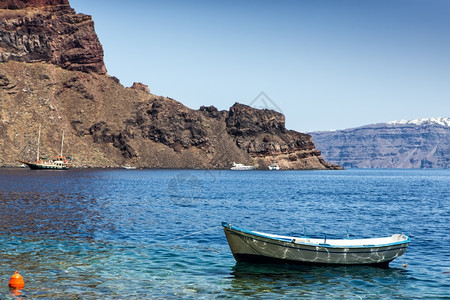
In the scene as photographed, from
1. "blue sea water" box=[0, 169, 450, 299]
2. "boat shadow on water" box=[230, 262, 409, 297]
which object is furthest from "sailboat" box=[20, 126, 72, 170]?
"boat shadow on water" box=[230, 262, 409, 297]

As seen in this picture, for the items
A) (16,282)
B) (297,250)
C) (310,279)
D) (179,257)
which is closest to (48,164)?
(179,257)

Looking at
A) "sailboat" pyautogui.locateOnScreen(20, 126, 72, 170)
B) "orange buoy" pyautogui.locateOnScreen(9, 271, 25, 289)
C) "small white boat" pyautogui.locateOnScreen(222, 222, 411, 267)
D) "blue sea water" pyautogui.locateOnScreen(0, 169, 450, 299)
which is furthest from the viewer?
"sailboat" pyautogui.locateOnScreen(20, 126, 72, 170)

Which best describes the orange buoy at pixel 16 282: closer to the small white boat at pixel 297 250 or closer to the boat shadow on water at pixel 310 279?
the boat shadow on water at pixel 310 279

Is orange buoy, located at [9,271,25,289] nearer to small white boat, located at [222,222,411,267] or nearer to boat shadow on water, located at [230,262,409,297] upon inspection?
boat shadow on water, located at [230,262,409,297]

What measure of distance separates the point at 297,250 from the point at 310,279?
6.94ft

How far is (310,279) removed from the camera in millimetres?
26375

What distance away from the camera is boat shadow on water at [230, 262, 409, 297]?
2429cm

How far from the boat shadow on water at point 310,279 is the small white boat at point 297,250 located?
472mm

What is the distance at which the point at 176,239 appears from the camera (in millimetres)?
37625

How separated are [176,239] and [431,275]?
63.8 ft

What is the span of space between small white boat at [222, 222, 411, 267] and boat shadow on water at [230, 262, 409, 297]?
472mm

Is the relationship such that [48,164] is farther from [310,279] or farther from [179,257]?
[310,279]

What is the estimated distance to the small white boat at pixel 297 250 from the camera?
27781 millimetres

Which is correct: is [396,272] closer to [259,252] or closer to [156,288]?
[259,252]
